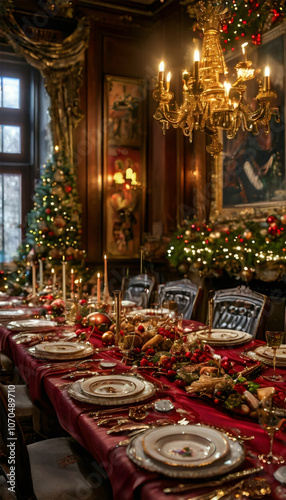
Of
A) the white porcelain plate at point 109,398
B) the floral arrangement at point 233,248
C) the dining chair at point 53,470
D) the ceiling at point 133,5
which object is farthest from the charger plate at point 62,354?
the ceiling at point 133,5

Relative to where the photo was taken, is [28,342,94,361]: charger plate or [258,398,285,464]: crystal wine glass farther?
[28,342,94,361]: charger plate

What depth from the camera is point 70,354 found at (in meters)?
2.26

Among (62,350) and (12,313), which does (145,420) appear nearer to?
(62,350)

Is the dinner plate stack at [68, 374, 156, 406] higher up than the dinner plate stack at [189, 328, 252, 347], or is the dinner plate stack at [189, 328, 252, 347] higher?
the dinner plate stack at [189, 328, 252, 347]

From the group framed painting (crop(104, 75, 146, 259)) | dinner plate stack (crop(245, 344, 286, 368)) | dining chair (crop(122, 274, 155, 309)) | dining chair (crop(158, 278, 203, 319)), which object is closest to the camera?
dinner plate stack (crop(245, 344, 286, 368))

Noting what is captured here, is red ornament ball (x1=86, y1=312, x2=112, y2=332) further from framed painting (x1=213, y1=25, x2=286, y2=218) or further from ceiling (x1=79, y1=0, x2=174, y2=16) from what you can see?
ceiling (x1=79, y1=0, x2=174, y2=16)

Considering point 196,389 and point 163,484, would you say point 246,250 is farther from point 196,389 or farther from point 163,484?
point 163,484

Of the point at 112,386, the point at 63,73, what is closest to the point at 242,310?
the point at 112,386

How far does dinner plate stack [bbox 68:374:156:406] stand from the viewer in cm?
165

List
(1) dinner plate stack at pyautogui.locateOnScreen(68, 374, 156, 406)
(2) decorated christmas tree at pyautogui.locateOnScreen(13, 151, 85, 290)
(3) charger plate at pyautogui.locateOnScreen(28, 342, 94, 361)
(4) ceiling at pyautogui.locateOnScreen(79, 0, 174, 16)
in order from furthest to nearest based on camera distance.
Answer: (4) ceiling at pyautogui.locateOnScreen(79, 0, 174, 16), (2) decorated christmas tree at pyautogui.locateOnScreen(13, 151, 85, 290), (3) charger plate at pyautogui.locateOnScreen(28, 342, 94, 361), (1) dinner plate stack at pyautogui.locateOnScreen(68, 374, 156, 406)

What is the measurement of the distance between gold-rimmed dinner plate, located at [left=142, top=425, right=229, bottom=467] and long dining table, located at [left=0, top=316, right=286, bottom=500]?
0.05 metres

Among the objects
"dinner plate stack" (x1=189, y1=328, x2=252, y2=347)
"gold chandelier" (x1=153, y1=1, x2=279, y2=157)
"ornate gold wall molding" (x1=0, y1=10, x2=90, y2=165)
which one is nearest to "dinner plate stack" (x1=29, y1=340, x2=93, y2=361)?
"dinner plate stack" (x1=189, y1=328, x2=252, y2=347)

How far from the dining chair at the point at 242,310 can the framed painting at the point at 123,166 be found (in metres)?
3.74

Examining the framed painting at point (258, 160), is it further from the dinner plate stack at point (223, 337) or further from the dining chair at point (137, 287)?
the dinner plate stack at point (223, 337)
